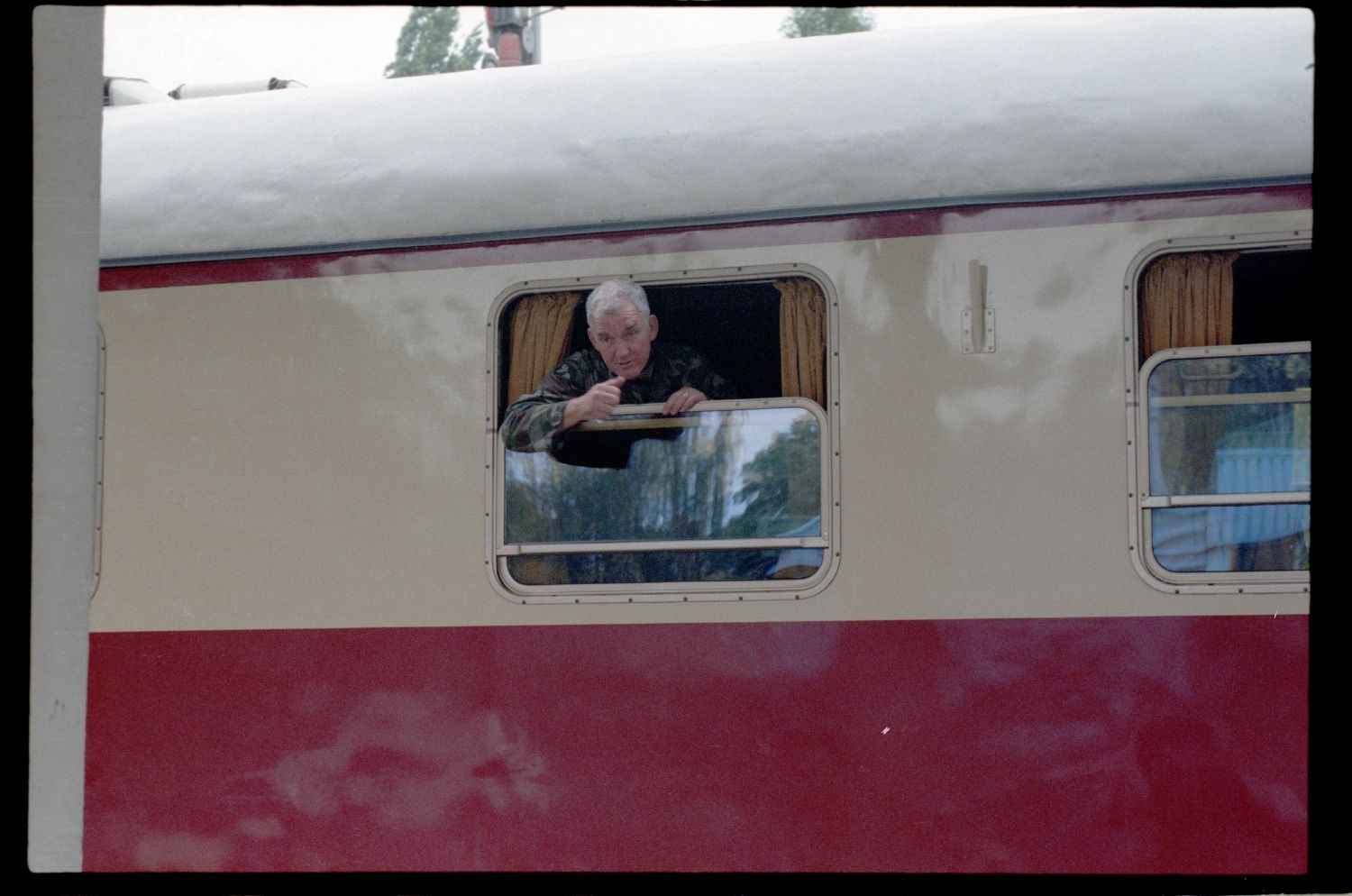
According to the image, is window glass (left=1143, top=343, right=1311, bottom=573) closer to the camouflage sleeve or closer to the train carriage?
the train carriage

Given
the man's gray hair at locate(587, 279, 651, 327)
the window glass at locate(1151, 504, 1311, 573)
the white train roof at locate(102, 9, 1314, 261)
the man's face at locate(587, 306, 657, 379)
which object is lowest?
the window glass at locate(1151, 504, 1311, 573)

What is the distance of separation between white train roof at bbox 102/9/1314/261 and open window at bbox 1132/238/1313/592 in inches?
11.5

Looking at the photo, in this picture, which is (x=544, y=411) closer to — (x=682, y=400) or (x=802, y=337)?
(x=682, y=400)

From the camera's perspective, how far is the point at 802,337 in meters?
3.80

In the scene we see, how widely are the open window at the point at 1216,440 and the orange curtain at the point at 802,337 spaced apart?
79 centimetres

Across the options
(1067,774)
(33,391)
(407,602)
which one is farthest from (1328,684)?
(33,391)

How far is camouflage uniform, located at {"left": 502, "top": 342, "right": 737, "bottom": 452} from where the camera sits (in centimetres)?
384

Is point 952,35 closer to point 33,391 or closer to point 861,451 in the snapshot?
point 861,451

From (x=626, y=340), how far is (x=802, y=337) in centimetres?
47

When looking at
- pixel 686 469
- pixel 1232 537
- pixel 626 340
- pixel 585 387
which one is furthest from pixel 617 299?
pixel 1232 537

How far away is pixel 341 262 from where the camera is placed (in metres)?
4.04

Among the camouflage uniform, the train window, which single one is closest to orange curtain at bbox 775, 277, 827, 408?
the train window

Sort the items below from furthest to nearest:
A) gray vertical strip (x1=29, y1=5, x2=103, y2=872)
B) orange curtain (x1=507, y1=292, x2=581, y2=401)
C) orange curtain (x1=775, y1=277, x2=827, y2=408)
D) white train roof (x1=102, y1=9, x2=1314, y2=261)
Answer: orange curtain (x1=507, y1=292, x2=581, y2=401), orange curtain (x1=775, y1=277, x2=827, y2=408), white train roof (x1=102, y1=9, x2=1314, y2=261), gray vertical strip (x1=29, y1=5, x2=103, y2=872)

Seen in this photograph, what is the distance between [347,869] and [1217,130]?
2956 mm
